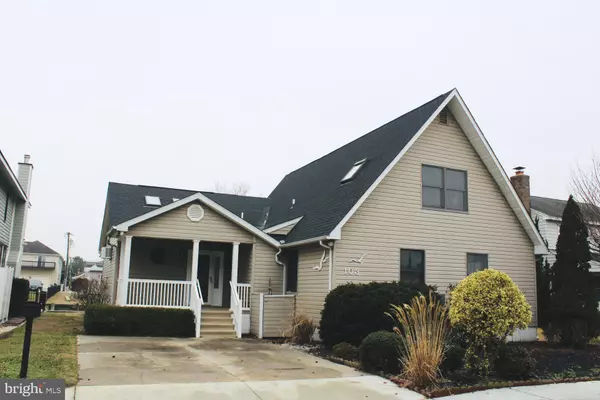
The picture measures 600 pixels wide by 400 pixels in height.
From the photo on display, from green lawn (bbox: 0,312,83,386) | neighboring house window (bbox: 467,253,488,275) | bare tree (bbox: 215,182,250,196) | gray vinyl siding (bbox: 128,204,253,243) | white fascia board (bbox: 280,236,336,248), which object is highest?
bare tree (bbox: 215,182,250,196)

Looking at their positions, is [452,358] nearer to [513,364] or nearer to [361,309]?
[513,364]

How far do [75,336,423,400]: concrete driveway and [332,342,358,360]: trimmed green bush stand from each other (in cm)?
59

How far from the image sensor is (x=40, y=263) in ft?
211

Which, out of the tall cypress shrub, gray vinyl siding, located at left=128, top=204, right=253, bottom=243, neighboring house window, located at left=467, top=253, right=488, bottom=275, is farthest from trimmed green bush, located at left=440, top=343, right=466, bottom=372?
gray vinyl siding, located at left=128, top=204, right=253, bottom=243

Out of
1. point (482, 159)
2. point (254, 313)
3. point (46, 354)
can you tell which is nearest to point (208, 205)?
point (254, 313)

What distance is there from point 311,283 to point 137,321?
4.89 m

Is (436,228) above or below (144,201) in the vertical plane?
below

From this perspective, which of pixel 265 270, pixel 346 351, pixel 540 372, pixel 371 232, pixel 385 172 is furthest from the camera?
pixel 265 270

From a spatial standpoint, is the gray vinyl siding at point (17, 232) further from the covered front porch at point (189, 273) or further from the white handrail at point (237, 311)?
the white handrail at point (237, 311)

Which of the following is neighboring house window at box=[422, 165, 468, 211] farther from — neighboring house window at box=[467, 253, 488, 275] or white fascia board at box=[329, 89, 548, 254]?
neighboring house window at box=[467, 253, 488, 275]

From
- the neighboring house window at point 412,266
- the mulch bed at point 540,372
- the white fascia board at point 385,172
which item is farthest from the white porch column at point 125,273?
the neighboring house window at point 412,266

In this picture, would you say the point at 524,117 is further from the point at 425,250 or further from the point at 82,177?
the point at 82,177

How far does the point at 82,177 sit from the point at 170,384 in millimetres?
26118

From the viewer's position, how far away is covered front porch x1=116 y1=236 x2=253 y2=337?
15266mm
